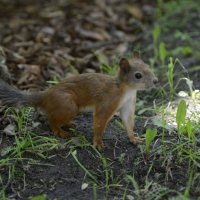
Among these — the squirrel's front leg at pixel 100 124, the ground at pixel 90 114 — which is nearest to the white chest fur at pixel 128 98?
the squirrel's front leg at pixel 100 124

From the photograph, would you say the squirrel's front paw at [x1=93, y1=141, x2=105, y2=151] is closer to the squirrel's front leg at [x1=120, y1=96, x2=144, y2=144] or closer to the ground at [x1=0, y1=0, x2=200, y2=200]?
the ground at [x1=0, y1=0, x2=200, y2=200]

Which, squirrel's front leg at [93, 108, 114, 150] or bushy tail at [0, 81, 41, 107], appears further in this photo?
bushy tail at [0, 81, 41, 107]

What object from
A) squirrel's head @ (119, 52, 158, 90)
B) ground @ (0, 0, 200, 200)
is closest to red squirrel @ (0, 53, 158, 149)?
squirrel's head @ (119, 52, 158, 90)

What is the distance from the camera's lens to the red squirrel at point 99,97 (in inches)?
192

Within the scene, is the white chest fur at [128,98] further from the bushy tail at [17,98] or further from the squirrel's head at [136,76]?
the bushy tail at [17,98]

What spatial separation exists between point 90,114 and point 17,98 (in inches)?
35.7

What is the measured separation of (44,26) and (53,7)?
640mm

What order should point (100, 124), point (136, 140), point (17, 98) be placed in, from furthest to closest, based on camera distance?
point (17, 98)
point (136, 140)
point (100, 124)

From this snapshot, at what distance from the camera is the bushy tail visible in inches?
201

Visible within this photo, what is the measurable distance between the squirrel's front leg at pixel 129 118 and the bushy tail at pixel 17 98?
0.84 meters

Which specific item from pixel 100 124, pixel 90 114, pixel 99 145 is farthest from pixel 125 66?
pixel 90 114

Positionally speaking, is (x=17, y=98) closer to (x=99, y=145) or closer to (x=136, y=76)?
(x=99, y=145)

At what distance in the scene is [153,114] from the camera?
18.2 feet

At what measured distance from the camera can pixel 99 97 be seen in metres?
4.93
